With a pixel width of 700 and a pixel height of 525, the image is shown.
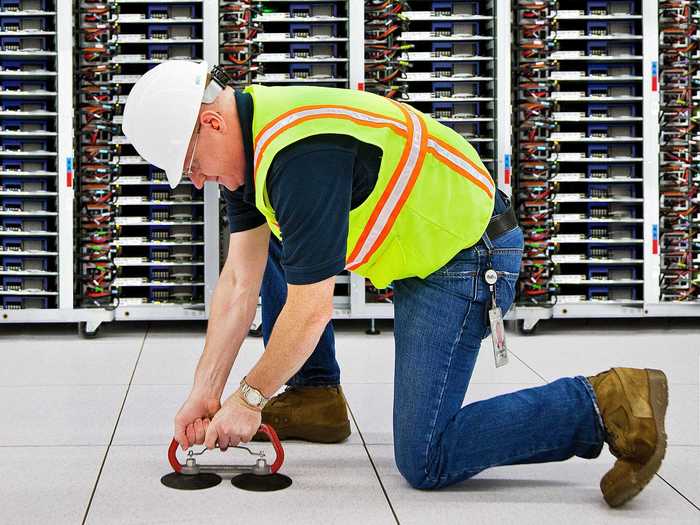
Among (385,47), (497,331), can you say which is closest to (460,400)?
(497,331)

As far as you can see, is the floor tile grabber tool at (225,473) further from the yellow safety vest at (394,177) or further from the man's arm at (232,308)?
the yellow safety vest at (394,177)

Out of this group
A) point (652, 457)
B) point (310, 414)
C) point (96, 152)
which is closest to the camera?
point (652, 457)

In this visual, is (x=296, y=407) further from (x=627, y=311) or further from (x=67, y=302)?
(x=627, y=311)

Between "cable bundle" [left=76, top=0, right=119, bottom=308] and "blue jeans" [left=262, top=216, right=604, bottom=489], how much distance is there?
10.4ft

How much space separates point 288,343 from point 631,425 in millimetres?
844

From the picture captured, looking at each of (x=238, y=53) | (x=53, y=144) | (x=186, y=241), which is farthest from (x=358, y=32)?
(x=53, y=144)

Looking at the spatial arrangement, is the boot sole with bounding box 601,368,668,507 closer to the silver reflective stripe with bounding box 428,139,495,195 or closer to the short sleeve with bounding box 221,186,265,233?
the silver reflective stripe with bounding box 428,139,495,195

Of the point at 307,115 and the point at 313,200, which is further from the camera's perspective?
the point at 307,115

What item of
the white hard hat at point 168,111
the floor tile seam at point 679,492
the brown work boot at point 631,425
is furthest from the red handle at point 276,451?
the floor tile seam at point 679,492

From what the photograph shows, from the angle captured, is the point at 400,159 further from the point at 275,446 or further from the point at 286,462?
the point at 286,462

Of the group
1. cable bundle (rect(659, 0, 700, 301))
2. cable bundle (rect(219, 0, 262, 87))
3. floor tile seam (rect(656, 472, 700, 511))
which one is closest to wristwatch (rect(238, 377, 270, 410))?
floor tile seam (rect(656, 472, 700, 511))

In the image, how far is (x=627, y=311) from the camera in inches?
210

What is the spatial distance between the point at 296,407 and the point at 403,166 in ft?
A: 3.32

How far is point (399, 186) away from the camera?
87.8 inches
